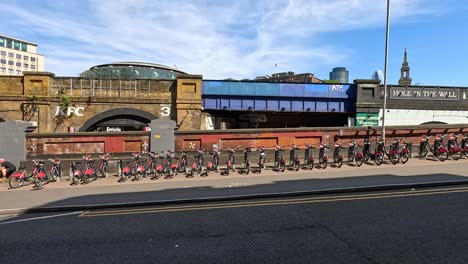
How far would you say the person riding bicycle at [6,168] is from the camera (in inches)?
501

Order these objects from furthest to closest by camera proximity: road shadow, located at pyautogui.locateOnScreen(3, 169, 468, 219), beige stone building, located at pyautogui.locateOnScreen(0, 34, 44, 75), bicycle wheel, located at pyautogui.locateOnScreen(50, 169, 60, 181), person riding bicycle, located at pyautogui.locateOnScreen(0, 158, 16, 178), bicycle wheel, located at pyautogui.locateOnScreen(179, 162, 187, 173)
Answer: beige stone building, located at pyautogui.locateOnScreen(0, 34, 44, 75), bicycle wheel, located at pyautogui.locateOnScreen(179, 162, 187, 173), person riding bicycle, located at pyautogui.locateOnScreen(0, 158, 16, 178), bicycle wheel, located at pyautogui.locateOnScreen(50, 169, 60, 181), road shadow, located at pyautogui.locateOnScreen(3, 169, 468, 219)

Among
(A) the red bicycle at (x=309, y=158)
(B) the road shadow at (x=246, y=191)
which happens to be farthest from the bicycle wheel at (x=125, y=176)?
(A) the red bicycle at (x=309, y=158)

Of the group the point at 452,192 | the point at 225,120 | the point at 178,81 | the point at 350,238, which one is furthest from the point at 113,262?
the point at 225,120

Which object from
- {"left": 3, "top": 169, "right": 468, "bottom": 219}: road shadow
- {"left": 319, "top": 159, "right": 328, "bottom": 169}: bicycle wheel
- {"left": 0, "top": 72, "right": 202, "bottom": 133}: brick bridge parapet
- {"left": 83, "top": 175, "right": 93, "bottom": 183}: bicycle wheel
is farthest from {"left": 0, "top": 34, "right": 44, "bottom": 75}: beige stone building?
{"left": 319, "top": 159, "right": 328, "bottom": 169}: bicycle wheel

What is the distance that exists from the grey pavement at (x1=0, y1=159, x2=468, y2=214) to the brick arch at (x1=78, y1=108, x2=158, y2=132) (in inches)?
484

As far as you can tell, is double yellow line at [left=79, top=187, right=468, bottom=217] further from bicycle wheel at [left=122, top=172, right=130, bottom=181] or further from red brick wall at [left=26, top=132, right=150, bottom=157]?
red brick wall at [left=26, top=132, right=150, bottom=157]

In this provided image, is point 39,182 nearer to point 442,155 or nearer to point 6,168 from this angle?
point 6,168

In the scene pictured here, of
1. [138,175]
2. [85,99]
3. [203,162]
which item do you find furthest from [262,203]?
[85,99]

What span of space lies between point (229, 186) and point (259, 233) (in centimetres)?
453

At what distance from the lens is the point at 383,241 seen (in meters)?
4.91

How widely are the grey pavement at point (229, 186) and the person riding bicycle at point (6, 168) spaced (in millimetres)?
700

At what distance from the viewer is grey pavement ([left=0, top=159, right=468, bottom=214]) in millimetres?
A: 8617

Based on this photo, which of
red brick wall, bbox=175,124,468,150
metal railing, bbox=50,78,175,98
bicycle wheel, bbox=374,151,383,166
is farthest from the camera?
metal railing, bbox=50,78,175,98

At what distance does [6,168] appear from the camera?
1296 cm
